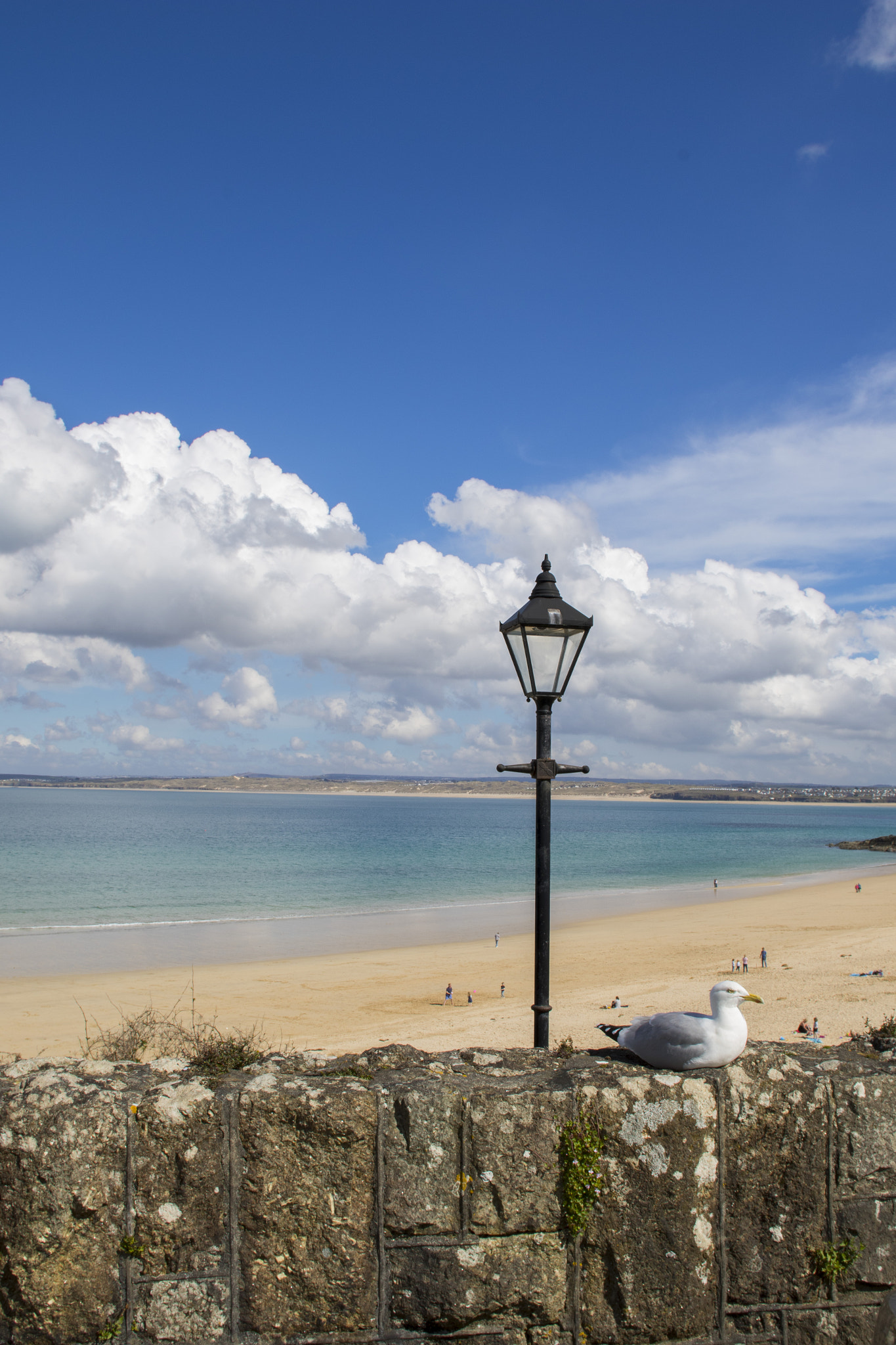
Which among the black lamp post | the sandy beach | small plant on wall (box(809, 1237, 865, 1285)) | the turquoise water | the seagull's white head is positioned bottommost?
the turquoise water

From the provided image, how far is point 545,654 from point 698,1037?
2.07m

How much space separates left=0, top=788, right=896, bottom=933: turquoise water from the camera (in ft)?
121

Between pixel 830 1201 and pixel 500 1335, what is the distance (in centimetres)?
117

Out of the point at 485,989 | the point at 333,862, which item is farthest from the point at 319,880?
the point at 485,989

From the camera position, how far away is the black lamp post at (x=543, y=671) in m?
4.29

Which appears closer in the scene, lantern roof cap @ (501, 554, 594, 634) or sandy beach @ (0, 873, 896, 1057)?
lantern roof cap @ (501, 554, 594, 634)

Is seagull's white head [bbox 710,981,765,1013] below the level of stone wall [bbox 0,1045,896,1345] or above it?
above

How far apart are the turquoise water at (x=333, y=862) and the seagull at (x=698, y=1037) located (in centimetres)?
3172

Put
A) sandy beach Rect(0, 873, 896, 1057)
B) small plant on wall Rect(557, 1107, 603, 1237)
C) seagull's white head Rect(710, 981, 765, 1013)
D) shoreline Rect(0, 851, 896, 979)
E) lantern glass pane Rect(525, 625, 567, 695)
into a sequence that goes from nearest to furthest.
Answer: small plant on wall Rect(557, 1107, 603, 1237)
seagull's white head Rect(710, 981, 765, 1013)
lantern glass pane Rect(525, 625, 567, 695)
sandy beach Rect(0, 873, 896, 1057)
shoreline Rect(0, 851, 896, 979)

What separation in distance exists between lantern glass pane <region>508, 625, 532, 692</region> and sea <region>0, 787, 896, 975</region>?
73.0 feet

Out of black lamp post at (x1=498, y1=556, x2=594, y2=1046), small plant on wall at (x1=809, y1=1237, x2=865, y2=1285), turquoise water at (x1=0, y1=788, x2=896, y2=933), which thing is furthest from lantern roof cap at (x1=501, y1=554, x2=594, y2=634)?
turquoise water at (x1=0, y1=788, x2=896, y2=933)

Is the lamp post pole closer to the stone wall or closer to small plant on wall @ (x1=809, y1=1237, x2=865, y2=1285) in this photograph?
the stone wall

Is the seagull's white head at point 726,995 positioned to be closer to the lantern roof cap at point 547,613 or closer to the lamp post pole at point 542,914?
the lamp post pole at point 542,914

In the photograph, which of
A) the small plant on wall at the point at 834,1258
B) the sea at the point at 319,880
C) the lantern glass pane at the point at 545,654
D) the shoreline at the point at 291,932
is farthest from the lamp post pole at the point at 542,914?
the sea at the point at 319,880
